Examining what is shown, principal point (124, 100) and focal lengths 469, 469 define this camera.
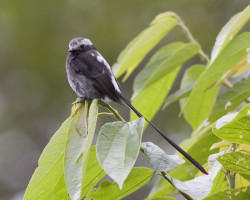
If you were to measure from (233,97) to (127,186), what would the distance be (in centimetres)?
67


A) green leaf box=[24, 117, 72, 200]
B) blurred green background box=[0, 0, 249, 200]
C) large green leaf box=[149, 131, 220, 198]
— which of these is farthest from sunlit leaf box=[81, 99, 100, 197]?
blurred green background box=[0, 0, 249, 200]

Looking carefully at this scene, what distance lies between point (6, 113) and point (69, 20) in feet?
6.27

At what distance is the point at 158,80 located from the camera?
7.75ft

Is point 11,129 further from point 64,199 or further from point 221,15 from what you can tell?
point 64,199

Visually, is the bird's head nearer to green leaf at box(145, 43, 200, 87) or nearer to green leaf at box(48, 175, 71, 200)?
green leaf at box(145, 43, 200, 87)

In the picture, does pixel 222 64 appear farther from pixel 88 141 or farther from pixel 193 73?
pixel 88 141

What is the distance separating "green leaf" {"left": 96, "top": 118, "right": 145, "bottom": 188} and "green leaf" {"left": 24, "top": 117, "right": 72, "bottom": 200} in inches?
10.7

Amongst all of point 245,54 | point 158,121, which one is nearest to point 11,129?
point 158,121

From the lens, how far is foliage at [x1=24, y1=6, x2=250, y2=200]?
141cm

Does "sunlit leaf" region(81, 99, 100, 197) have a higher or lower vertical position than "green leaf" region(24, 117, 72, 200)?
higher

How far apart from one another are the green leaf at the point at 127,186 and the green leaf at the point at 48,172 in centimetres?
14

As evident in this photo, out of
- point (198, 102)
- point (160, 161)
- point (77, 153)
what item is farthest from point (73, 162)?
point (198, 102)

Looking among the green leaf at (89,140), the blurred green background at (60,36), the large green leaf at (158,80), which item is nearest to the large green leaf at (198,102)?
the large green leaf at (158,80)

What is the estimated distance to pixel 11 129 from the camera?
26.8 ft
